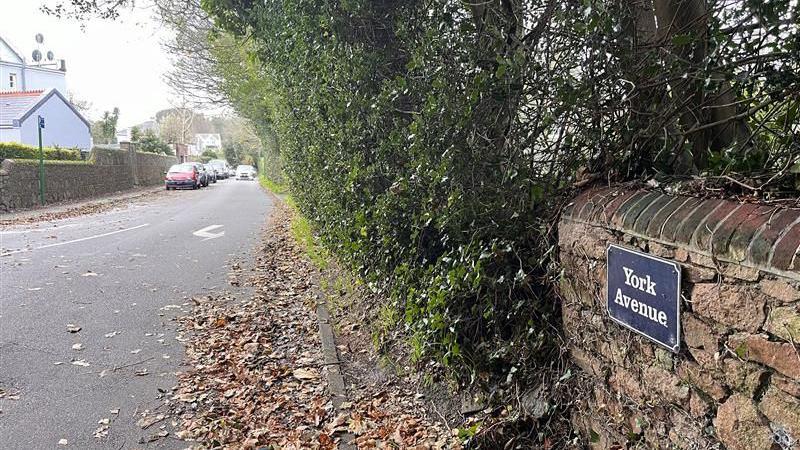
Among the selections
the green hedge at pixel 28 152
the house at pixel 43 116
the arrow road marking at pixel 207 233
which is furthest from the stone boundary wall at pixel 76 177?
the arrow road marking at pixel 207 233

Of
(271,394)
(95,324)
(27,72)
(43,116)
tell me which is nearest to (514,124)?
(271,394)

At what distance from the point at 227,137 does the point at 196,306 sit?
8247 cm

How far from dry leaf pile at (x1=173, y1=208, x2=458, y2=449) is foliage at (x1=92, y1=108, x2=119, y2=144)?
45.9 m

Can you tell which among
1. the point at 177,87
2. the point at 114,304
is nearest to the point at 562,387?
the point at 114,304

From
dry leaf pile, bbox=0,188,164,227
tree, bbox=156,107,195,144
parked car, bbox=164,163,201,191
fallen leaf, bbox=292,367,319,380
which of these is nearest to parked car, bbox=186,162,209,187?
parked car, bbox=164,163,201,191

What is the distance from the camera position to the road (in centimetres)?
432

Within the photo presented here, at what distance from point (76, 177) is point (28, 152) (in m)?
2.95

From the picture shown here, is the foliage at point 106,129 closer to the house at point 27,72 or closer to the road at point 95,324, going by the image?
the house at point 27,72

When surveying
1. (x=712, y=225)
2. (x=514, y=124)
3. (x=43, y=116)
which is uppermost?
(x=43, y=116)

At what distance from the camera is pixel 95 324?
21.6 feet

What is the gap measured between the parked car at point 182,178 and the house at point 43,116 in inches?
218

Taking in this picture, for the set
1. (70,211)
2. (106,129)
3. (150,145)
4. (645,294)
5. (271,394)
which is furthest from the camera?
(106,129)

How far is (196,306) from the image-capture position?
7543mm

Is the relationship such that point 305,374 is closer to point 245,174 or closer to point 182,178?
point 182,178
